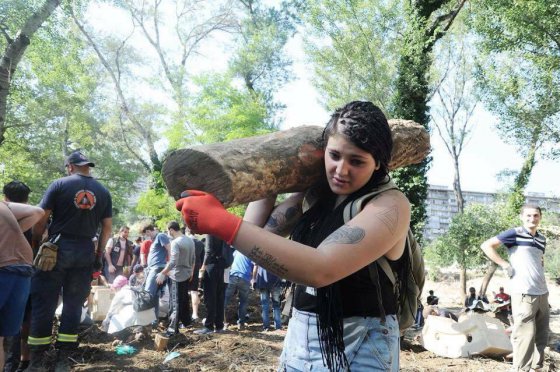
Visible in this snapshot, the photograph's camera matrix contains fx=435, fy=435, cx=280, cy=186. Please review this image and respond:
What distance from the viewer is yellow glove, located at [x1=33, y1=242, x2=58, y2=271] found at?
4.17 m

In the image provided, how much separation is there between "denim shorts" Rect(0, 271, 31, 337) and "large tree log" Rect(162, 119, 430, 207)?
7.86 feet

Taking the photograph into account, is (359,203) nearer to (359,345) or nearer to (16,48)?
(359,345)

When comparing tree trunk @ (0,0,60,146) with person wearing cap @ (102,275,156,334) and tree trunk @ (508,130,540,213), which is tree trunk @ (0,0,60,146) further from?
tree trunk @ (508,130,540,213)

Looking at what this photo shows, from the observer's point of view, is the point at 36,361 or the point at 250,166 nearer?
the point at 250,166

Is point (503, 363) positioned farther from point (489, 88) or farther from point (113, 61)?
point (113, 61)

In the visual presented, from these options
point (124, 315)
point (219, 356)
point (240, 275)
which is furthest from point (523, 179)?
point (124, 315)

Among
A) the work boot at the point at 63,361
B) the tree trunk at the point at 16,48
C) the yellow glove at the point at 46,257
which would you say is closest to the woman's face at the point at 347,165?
the yellow glove at the point at 46,257

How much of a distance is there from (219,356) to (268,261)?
15.3 ft

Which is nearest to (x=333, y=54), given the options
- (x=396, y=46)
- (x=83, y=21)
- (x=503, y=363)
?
(x=396, y=46)

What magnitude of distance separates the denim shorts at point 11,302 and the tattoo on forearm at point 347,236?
3.01m

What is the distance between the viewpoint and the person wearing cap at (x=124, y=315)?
6207 mm

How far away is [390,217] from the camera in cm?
155

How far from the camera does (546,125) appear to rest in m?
17.2

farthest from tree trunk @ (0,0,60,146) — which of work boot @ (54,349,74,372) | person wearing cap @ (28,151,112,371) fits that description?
work boot @ (54,349,74,372)
